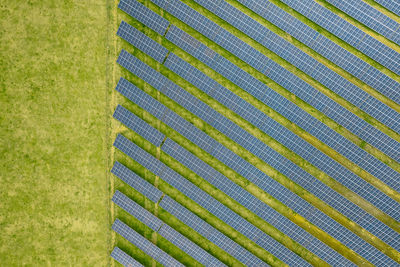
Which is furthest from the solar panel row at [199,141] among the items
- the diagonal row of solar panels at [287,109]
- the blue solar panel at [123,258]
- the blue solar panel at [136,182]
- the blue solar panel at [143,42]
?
the blue solar panel at [123,258]

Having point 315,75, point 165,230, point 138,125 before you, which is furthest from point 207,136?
point 315,75

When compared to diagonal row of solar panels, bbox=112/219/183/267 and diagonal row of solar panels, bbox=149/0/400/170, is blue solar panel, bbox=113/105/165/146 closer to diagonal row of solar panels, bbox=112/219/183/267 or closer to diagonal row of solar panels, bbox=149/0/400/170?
diagonal row of solar panels, bbox=112/219/183/267

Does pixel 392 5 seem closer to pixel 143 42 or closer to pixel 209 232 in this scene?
pixel 143 42

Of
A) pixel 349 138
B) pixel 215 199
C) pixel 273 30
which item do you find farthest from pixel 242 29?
pixel 215 199

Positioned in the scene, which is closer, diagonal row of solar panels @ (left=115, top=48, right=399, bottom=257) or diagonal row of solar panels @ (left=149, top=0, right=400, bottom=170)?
diagonal row of solar panels @ (left=149, top=0, right=400, bottom=170)

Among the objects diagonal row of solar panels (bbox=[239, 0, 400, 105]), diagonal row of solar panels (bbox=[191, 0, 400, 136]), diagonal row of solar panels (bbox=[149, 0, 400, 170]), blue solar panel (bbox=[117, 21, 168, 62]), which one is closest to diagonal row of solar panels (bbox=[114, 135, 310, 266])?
blue solar panel (bbox=[117, 21, 168, 62])

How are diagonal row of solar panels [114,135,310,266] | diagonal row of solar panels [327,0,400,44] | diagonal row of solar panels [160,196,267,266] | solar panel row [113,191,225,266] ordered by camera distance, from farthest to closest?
solar panel row [113,191,225,266] < diagonal row of solar panels [160,196,267,266] < diagonal row of solar panels [114,135,310,266] < diagonal row of solar panels [327,0,400,44]
